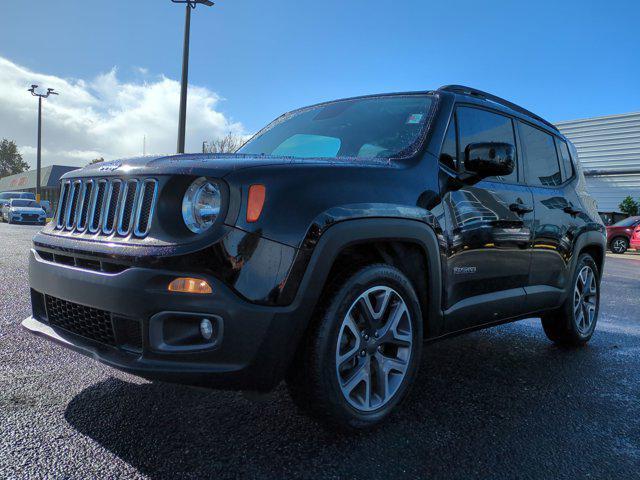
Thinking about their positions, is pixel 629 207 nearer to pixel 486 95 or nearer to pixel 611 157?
pixel 611 157

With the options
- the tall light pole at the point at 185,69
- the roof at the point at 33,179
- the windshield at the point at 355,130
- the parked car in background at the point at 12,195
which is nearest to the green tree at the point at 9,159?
the roof at the point at 33,179

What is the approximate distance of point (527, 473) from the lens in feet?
7.12

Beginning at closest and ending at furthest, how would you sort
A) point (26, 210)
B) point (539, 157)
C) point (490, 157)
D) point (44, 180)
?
point (490, 157), point (539, 157), point (26, 210), point (44, 180)

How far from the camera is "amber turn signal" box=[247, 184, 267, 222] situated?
6.78 feet

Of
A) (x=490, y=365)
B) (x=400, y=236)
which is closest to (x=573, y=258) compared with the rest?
(x=490, y=365)

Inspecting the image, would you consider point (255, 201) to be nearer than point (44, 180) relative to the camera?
Yes

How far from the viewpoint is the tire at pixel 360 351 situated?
2234 mm

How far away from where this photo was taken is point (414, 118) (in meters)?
3.18

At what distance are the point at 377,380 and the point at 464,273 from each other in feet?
2.86

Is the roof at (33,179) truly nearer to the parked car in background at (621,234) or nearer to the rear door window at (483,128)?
the parked car in background at (621,234)

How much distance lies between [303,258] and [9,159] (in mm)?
121166

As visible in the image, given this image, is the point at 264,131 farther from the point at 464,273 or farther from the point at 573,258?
the point at 573,258

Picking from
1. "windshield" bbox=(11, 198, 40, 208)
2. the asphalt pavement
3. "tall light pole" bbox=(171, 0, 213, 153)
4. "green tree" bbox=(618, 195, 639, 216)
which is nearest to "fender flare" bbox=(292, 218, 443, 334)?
the asphalt pavement

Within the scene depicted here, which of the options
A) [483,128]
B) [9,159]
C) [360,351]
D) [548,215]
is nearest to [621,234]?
[548,215]
